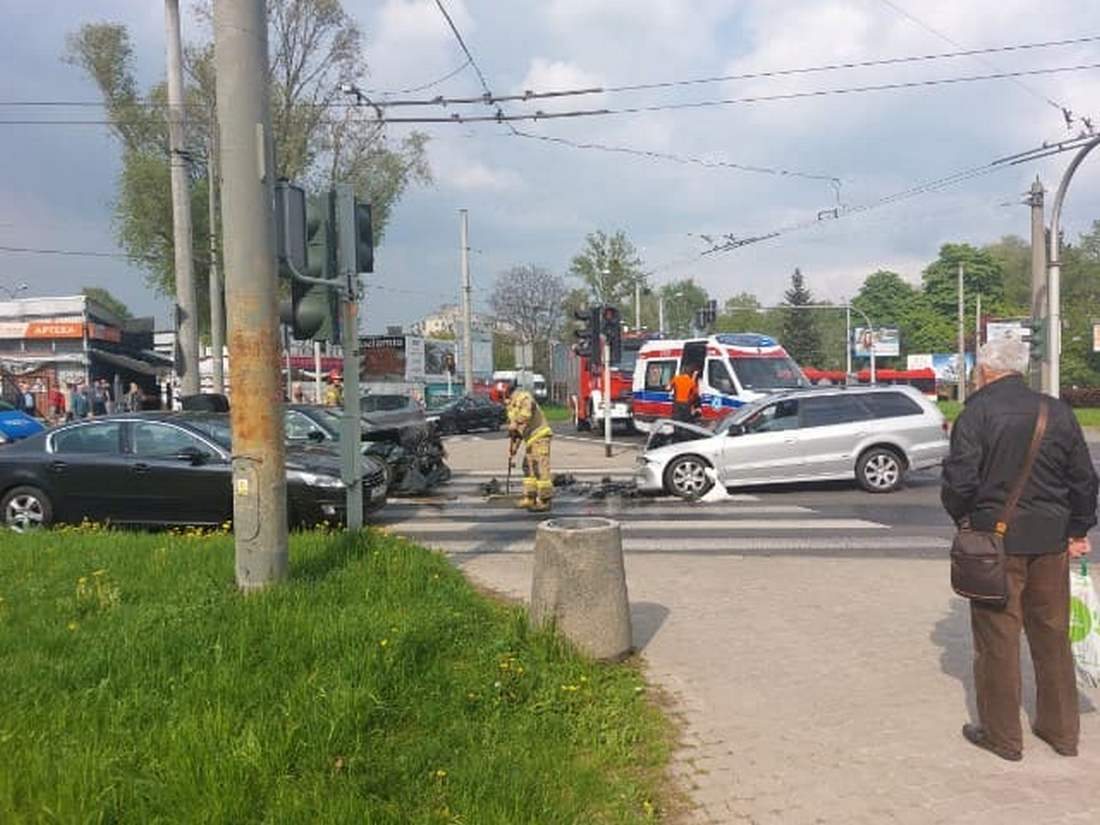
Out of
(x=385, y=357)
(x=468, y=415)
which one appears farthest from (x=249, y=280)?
(x=385, y=357)

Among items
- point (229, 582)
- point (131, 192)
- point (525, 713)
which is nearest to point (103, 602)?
point (229, 582)

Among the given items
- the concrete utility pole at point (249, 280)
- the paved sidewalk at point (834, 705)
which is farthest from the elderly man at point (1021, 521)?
the concrete utility pole at point (249, 280)

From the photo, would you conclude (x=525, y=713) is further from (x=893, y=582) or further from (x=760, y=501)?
(x=760, y=501)

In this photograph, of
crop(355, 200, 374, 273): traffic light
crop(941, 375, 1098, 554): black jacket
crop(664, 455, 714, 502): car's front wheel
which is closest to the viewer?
crop(941, 375, 1098, 554): black jacket

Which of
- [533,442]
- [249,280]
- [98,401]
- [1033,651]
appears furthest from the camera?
[98,401]

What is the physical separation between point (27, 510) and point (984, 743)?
10.5 metres

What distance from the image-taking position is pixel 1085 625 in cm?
436

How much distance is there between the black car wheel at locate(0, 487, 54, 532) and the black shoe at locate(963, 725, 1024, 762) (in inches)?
399

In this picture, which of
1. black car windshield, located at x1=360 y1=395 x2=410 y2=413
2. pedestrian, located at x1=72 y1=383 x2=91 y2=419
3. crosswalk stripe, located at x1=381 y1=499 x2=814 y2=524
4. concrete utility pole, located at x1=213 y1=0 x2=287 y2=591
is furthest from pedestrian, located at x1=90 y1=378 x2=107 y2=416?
concrete utility pole, located at x1=213 y1=0 x2=287 y2=591

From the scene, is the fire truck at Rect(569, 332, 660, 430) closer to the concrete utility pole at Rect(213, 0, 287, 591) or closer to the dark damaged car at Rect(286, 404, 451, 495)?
the dark damaged car at Rect(286, 404, 451, 495)

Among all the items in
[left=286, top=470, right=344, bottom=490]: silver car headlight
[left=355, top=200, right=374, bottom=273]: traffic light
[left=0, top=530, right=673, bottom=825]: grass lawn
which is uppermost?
[left=355, top=200, right=374, bottom=273]: traffic light

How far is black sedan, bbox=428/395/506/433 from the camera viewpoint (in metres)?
34.9

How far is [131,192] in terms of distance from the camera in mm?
33906

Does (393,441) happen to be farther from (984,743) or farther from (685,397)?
(984,743)
